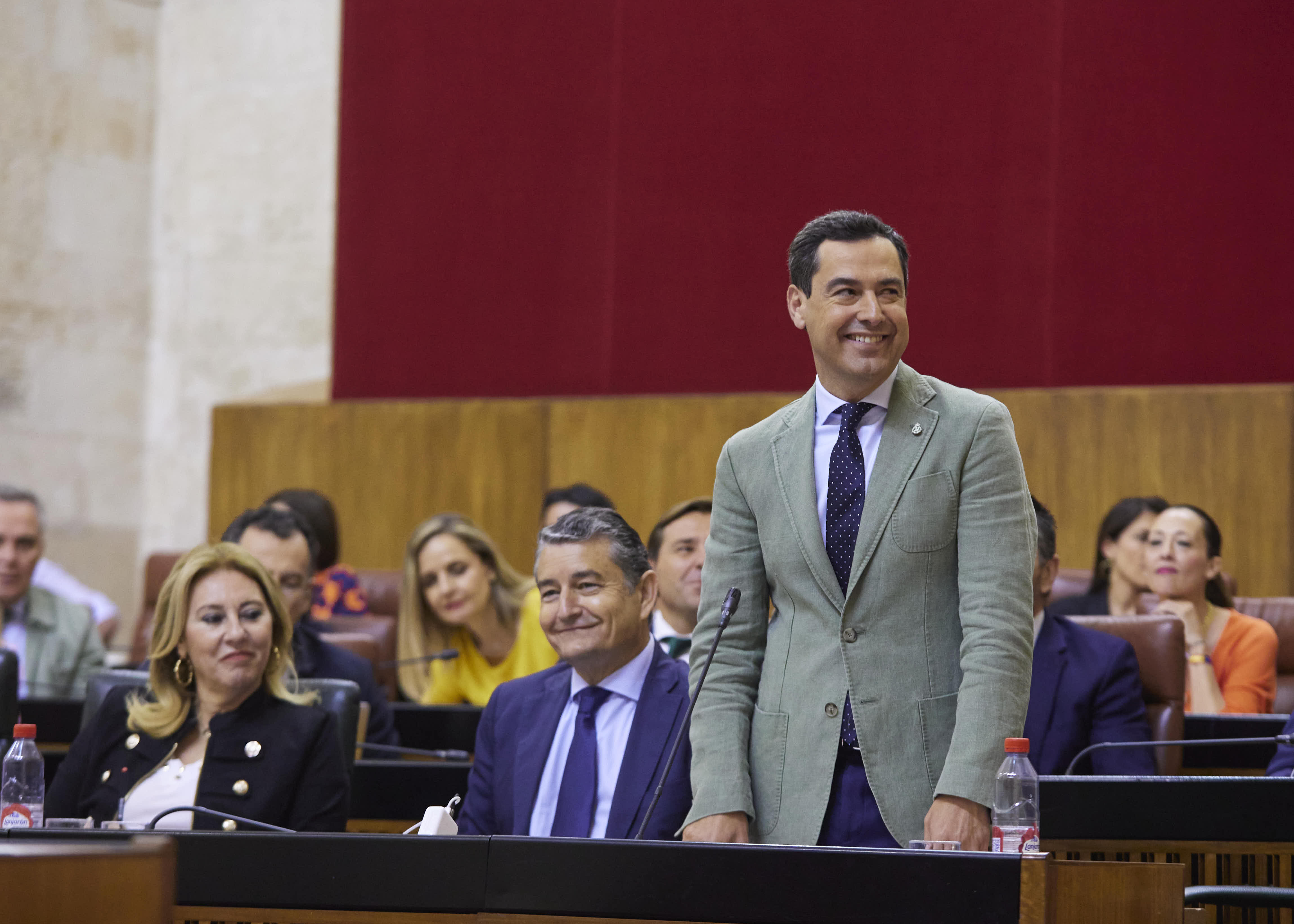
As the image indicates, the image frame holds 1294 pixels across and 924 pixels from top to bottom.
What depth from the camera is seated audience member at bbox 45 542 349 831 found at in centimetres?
275

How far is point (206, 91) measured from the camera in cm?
938

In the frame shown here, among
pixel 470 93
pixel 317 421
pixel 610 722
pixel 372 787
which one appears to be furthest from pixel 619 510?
pixel 610 722

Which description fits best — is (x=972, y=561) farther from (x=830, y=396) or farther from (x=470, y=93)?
(x=470, y=93)

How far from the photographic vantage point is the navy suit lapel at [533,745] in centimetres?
245

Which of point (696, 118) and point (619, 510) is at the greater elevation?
point (696, 118)

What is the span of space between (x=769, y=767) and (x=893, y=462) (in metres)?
0.42

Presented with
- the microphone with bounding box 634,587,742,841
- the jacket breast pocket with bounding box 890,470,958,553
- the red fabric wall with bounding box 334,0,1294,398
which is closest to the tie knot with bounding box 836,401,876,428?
the jacket breast pocket with bounding box 890,470,958,553

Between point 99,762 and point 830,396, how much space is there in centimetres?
152

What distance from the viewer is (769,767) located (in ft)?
6.84

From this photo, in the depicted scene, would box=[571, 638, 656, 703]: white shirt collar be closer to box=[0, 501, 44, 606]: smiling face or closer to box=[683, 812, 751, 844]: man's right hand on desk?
box=[683, 812, 751, 844]: man's right hand on desk

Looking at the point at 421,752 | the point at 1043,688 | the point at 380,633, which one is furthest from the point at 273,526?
the point at 1043,688

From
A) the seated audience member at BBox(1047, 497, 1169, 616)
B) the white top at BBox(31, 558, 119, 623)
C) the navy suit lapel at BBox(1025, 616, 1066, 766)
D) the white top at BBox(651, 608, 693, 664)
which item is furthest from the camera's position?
the white top at BBox(31, 558, 119, 623)

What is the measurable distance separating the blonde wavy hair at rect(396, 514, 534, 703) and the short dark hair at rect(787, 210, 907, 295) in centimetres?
246

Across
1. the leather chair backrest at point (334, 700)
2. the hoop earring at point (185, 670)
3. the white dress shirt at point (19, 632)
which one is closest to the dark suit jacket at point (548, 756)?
the leather chair backrest at point (334, 700)
